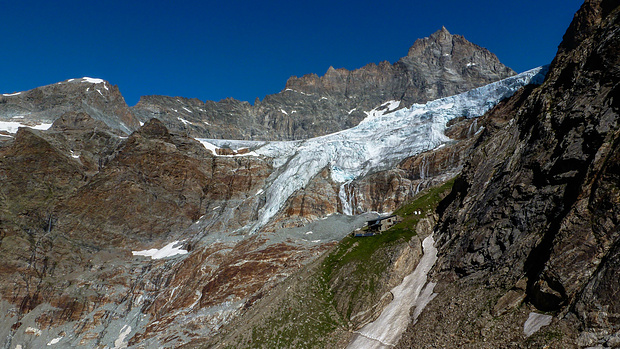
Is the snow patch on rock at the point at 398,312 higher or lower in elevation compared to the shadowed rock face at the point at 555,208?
lower

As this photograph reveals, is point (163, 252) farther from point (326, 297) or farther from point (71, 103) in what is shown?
point (71, 103)

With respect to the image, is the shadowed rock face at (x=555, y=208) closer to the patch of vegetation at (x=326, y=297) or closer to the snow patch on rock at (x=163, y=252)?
the patch of vegetation at (x=326, y=297)

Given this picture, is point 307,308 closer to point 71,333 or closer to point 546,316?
point 546,316

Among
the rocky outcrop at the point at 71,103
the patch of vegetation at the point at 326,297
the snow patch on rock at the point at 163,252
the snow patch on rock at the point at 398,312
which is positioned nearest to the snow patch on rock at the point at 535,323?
the snow patch on rock at the point at 398,312

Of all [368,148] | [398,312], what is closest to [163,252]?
[398,312]

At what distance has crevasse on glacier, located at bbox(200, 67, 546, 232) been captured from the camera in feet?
343

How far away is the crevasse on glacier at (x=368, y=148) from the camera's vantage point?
104 meters

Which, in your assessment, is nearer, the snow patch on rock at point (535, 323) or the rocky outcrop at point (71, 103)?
the snow patch on rock at point (535, 323)

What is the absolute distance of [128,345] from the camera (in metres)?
57.9

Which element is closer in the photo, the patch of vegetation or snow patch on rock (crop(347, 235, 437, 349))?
snow patch on rock (crop(347, 235, 437, 349))

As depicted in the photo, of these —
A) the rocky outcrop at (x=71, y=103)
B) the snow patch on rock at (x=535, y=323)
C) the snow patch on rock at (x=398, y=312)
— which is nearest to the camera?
the snow patch on rock at (x=535, y=323)

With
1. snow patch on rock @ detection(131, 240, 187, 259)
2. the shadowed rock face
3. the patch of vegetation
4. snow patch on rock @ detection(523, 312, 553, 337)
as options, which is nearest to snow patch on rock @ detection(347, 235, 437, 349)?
the shadowed rock face

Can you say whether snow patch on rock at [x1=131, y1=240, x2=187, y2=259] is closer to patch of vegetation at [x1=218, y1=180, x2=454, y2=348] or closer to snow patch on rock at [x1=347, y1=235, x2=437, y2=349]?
patch of vegetation at [x1=218, y1=180, x2=454, y2=348]

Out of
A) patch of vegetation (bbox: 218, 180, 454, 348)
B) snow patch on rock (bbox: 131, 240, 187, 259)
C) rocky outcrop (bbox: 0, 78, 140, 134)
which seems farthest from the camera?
rocky outcrop (bbox: 0, 78, 140, 134)
